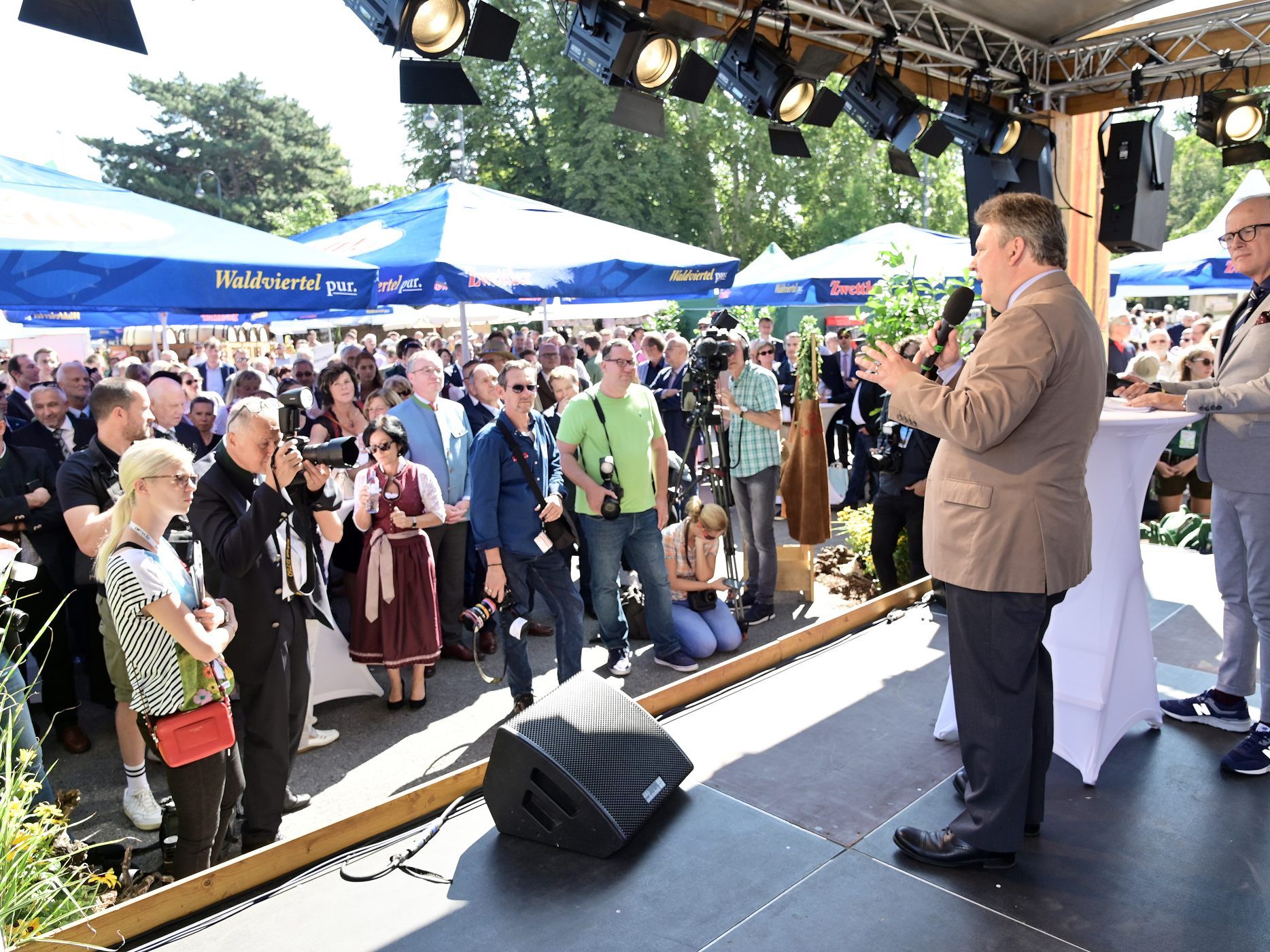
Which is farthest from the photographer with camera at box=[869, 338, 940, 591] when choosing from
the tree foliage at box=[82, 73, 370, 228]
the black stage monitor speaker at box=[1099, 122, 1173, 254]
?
the tree foliage at box=[82, 73, 370, 228]

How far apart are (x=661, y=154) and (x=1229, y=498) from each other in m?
29.3

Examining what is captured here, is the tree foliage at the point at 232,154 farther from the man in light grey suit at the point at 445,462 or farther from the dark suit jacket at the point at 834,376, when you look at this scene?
the man in light grey suit at the point at 445,462

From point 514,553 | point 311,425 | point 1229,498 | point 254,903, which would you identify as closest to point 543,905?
point 254,903

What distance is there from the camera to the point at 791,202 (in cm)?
3475

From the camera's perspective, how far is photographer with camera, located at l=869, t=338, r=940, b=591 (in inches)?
207

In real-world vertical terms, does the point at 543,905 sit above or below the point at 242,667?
below

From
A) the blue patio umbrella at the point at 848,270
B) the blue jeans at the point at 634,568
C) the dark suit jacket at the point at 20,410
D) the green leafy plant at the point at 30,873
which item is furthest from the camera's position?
the blue patio umbrella at the point at 848,270

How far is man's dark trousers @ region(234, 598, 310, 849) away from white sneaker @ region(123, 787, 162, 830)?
643mm

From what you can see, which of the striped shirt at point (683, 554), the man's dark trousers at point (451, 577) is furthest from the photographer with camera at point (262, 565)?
the striped shirt at point (683, 554)

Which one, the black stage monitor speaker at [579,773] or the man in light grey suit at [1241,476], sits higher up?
the man in light grey suit at [1241,476]

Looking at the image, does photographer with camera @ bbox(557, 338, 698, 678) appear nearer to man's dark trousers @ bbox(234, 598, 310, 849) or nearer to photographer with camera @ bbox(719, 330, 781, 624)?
photographer with camera @ bbox(719, 330, 781, 624)

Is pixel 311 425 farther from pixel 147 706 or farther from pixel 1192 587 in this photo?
pixel 1192 587

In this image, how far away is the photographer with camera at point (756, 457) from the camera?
18.6ft

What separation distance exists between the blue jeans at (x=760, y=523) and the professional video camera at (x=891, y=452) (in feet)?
2.36
